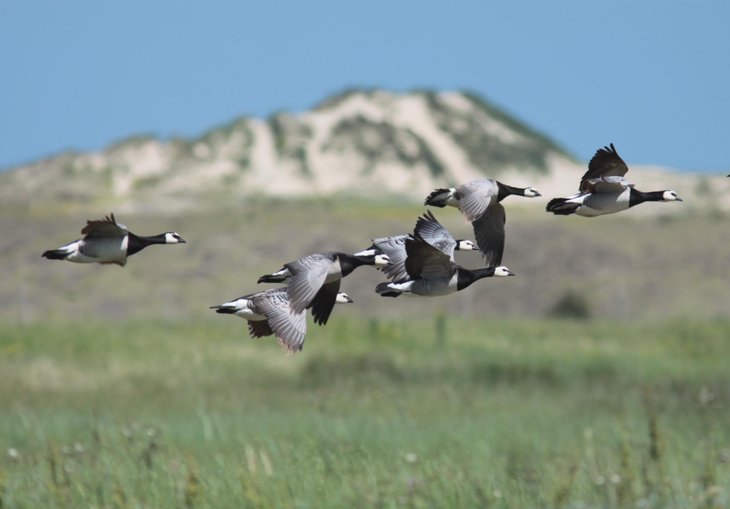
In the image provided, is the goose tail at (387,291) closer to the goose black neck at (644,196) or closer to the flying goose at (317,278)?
the flying goose at (317,278)

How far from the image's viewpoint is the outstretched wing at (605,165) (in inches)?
193

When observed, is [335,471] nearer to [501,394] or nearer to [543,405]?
[543,405]

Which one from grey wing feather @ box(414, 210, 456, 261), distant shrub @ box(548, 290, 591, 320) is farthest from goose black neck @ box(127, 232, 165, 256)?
distant shrub @ box(548, 290, 591, 320)

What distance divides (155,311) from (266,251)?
377 inches

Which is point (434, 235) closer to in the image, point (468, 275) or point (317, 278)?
point (468, 275)

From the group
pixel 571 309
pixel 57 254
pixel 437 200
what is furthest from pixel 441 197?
pixel 571 309

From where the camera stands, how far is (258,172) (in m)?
117

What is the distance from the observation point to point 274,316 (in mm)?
4695

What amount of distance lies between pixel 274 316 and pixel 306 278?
0.70ft

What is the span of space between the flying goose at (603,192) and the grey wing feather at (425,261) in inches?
21.7

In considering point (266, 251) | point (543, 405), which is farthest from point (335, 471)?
point (266, 251)

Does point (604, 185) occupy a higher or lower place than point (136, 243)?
higher

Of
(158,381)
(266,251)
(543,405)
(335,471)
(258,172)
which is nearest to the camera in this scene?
(335,471)

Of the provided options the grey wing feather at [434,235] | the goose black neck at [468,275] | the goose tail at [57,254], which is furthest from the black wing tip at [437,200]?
the goose tail at [57,254]
